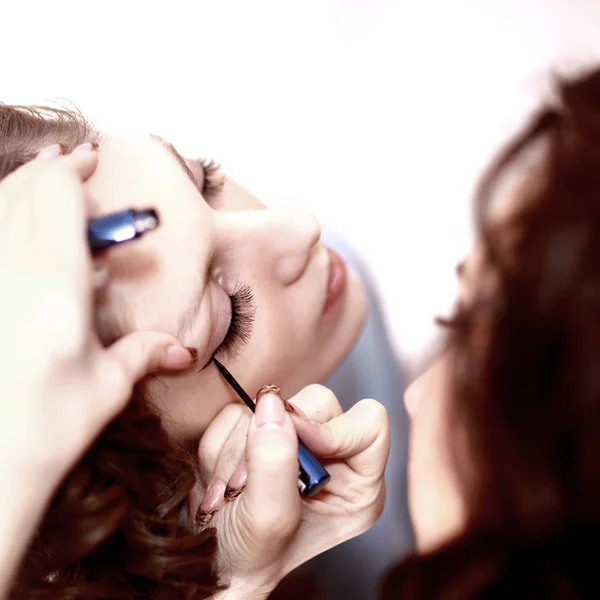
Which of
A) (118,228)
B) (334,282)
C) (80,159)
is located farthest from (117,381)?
(334,282)

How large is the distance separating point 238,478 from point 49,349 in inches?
13.1

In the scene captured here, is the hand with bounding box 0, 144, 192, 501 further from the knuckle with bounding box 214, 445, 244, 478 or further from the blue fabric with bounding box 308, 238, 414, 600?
the blue fabric with bounding box 308, 238, 414, 600

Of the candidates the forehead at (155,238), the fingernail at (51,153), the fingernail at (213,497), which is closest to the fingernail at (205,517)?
the fingernail at (213,497)

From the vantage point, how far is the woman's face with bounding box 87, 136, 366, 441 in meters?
0.71

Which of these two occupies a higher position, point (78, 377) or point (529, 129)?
point (529, 129)

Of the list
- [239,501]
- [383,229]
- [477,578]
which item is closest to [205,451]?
[239,501]

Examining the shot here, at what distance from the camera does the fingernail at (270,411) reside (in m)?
0.70

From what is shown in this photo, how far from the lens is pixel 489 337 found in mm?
508

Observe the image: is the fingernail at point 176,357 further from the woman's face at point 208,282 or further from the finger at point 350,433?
the finger at point 350,433

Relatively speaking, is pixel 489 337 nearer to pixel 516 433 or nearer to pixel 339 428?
pixel 516 433

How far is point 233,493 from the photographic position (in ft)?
2.62

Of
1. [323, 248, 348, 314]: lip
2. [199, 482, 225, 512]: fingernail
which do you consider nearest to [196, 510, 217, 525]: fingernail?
[199, 482, 225, 512]: fingernail

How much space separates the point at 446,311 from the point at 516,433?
0.62 metres

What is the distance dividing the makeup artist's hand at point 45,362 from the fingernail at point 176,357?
0.07 m
